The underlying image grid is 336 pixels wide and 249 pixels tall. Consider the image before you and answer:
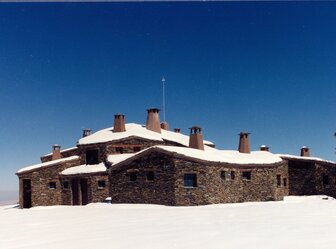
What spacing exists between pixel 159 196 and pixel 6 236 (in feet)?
48.6

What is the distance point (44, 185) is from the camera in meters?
34.2

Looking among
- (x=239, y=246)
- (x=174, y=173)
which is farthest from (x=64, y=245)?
(x=174, y=173)

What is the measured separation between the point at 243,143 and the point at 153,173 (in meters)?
13.8

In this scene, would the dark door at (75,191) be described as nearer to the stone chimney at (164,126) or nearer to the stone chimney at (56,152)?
the stone chimney at (56,152)

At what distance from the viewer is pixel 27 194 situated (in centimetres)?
3547

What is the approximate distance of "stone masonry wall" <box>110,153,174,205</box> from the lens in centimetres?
2698

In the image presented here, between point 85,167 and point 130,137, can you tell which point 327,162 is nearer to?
point 130,137

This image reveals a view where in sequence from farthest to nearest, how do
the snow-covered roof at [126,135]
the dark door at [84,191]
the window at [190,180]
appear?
1. the snow-covered roof at [126,135]
2. the dark door at [84,191]
3. the window at [190,180]

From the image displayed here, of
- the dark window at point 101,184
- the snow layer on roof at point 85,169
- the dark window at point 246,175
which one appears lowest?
the dark window at point 101,184

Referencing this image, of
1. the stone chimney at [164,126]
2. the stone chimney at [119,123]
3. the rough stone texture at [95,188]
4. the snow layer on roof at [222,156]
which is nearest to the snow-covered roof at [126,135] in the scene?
the stone chimney at [119,123]

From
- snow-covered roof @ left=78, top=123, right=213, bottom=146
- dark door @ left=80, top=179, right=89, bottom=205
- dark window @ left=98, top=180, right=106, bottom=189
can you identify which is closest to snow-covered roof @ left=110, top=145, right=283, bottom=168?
dark window @ left=98, top=180, right=106, bottom=189

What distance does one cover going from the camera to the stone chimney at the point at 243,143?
38.2 meters

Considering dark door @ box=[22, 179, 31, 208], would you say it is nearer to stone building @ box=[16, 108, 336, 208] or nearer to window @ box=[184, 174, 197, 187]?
Answer: stone building @ box=[16, 108, 336, 208]

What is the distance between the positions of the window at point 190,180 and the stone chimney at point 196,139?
6.35 meters
